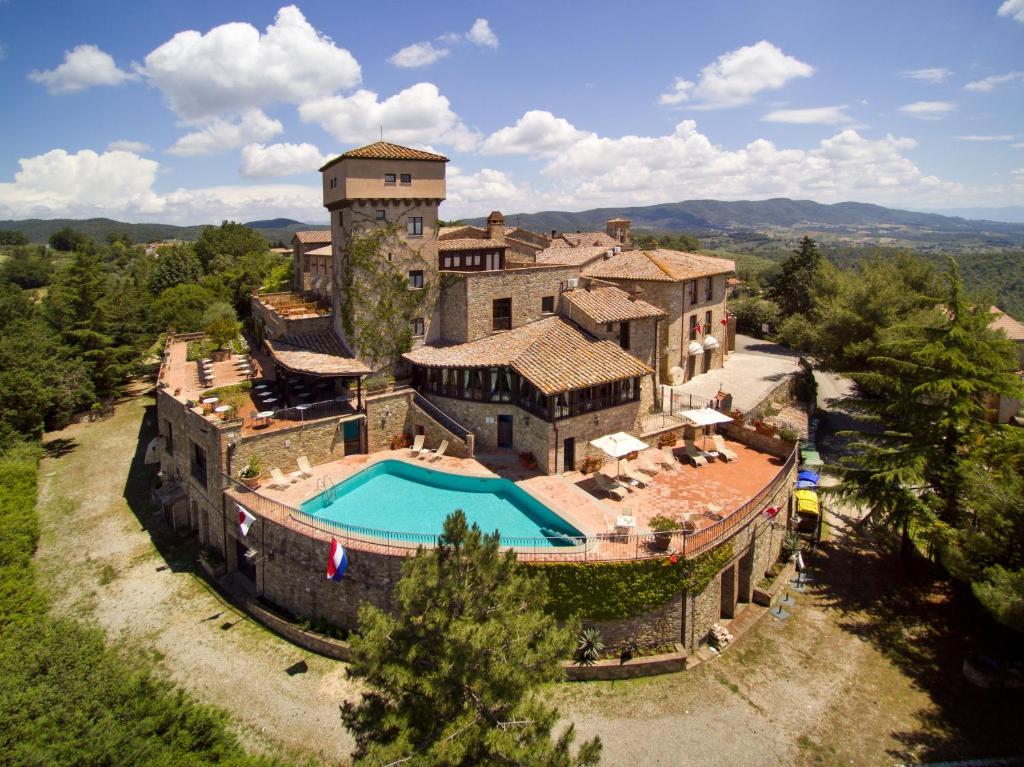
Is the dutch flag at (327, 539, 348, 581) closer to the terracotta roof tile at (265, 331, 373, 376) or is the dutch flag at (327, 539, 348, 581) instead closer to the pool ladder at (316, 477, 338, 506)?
the pool ladder at (316, 477, 338, 506)

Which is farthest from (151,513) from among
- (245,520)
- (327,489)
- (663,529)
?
(663,529)

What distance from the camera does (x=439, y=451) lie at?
2833cm

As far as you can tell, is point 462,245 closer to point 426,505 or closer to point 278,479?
point 278,479

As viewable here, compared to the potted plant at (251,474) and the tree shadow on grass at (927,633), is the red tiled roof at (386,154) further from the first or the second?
the tree shadow on grass at (927,633)

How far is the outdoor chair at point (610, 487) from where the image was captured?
2438cm

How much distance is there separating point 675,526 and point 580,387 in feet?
25.6

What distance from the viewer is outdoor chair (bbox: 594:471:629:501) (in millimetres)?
24375

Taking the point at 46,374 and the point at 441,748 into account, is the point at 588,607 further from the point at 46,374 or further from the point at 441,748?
the point at 46,374

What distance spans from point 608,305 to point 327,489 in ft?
58.7

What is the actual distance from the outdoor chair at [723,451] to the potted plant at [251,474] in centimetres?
2171

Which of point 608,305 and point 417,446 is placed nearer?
point 417,446

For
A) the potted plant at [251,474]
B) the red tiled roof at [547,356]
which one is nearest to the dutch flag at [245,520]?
the potted plant at [251,474]

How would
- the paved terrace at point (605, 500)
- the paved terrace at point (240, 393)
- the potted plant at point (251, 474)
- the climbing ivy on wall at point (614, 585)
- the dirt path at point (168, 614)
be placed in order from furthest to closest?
the paved terrace at point (240, 393) → the potted plant at point (251, 474) → the paved terrace at point (605, 500) → the climbing ivy on wall at point (614, 585) → the dirt path at point (168, 614)

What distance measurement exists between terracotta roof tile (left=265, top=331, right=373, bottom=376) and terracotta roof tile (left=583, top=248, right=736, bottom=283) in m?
17.1
